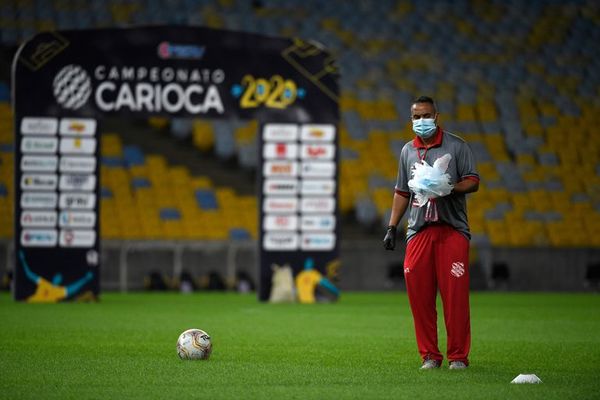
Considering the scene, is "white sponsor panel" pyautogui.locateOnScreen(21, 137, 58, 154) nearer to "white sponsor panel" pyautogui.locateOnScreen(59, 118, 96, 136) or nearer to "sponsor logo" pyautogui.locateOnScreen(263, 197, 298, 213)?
"white sponsor panel" pyautogui.locateOnScreen(59, 118, 96, 136)

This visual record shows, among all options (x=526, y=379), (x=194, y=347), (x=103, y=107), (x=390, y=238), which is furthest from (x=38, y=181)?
(x=526, y=379)

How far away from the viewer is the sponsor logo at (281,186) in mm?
20000

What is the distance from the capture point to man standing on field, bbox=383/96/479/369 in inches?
333

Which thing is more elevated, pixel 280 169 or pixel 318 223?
pixel 280 169

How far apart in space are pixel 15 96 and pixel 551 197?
46.9 ft

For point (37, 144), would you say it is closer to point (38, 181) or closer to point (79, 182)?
point (38, 181)

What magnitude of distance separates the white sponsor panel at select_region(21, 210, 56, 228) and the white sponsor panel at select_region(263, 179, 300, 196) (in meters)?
3.67

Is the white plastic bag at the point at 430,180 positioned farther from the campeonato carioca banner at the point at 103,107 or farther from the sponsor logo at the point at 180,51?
the sponsor logo at the point at 180,51

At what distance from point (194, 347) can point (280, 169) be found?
36.1ft

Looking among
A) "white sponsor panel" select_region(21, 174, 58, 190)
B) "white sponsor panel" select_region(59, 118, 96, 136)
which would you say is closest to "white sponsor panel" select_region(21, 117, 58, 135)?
"white sponsor panel" select_region(59, 118, 96, 136)

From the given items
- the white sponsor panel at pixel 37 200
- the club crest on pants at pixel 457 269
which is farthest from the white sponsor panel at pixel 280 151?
the club crest on pants at pixel 457 269

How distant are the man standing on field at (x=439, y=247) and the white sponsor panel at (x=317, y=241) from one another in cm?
1124

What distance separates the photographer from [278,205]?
65.6 ft

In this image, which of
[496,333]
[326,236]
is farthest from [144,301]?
[496,333]
